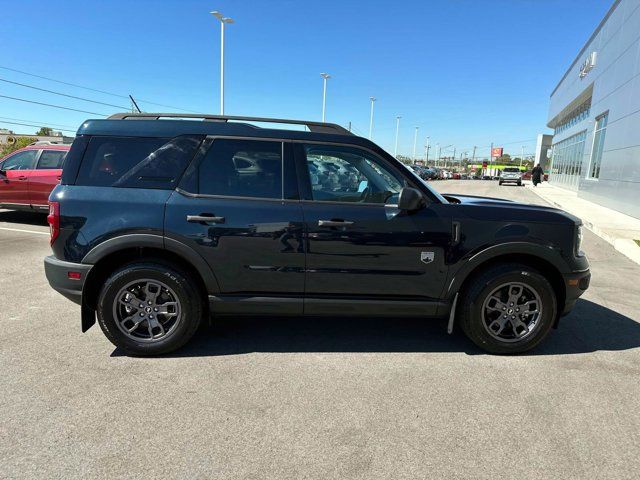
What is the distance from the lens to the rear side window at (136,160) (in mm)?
3590

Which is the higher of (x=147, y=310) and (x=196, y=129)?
(x=196, y=129)

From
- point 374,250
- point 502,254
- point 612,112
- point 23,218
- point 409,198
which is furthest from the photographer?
point 612,112

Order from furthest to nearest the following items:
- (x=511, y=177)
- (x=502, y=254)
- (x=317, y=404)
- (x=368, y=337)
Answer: (x=511, y=177) < (x=368, y=337) < (x=502, y=254) < (x=317, y=404)

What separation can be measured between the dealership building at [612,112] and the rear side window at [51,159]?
16321mm

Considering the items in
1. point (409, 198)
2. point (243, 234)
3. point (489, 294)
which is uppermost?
point (409, 198)

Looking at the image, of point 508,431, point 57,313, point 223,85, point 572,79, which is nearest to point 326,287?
point 508,431

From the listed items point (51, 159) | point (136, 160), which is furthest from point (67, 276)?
point (51, 159)

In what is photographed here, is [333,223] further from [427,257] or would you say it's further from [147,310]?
[147,310]

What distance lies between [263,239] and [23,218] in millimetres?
10729

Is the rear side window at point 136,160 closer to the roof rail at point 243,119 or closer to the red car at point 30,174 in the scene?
the roof rail at point 243,119

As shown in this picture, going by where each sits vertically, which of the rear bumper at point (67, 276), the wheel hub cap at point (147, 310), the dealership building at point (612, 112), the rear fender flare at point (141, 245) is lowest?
the wheel hub cap at point (147, 310)

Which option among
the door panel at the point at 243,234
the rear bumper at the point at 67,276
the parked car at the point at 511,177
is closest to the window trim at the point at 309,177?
the door panel at the point at 243,234

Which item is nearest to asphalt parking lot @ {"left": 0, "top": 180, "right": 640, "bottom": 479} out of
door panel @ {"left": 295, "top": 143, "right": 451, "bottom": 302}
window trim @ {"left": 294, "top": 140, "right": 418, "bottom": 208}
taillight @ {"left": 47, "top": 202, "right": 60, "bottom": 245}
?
door panel @ {"left": 295, "top": 143, "right": 451, "bottom": 302}

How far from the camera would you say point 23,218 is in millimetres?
11414
